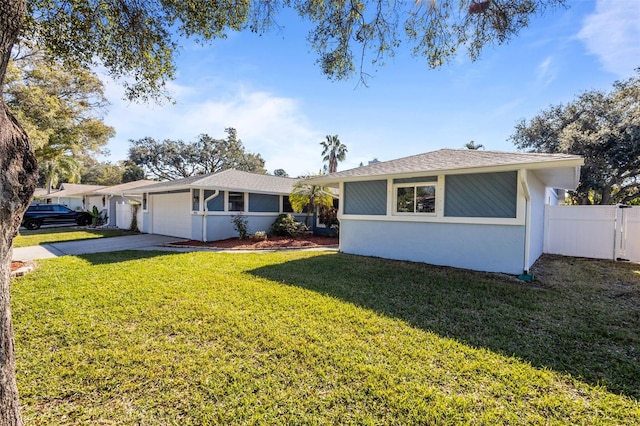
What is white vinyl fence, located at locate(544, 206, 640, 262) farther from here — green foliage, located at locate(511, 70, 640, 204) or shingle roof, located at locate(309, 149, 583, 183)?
green foliage, located at locate(511, 70, 640, 204)

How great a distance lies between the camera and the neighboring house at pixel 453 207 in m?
7.01

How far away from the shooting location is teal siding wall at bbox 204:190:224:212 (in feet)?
43.2

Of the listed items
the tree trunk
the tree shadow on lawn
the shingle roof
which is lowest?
the tree shadow on lawn

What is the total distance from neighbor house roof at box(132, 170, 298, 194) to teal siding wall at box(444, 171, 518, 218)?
9.32m

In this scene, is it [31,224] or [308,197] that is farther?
[31,224]

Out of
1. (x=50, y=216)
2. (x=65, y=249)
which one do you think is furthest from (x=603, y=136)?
(x=50, y=216)

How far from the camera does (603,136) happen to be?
559 inches

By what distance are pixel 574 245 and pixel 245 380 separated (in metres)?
12.3

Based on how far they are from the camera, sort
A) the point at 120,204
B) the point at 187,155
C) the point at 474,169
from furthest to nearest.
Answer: the point at 187,155
the point at 120,204
the point at 474,169

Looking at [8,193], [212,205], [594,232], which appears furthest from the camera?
[212,205]

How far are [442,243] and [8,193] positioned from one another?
27.8 ft

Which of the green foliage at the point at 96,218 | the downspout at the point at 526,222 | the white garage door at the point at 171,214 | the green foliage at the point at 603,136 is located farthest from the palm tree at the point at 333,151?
the downspout at the point at 526,222

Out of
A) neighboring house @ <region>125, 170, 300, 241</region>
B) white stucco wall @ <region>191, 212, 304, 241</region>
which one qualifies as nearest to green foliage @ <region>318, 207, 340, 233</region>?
neighboring house @ <region>125, 170, 300, 241</region>

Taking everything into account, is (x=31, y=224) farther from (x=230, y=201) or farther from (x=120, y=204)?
(x=230, y=201)
